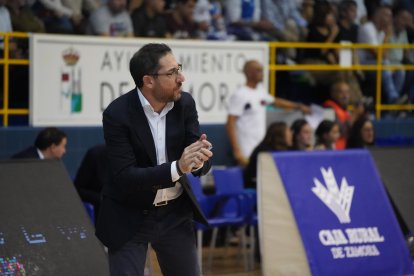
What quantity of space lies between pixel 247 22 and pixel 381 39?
2.76 meters

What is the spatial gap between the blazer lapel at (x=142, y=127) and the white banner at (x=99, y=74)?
6578 mm

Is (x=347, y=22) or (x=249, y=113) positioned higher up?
(x=347, y=22)

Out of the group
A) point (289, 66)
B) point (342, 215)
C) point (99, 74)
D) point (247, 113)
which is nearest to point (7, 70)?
point (99, 74)

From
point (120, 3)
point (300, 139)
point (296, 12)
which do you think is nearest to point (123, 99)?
point (300, 139)

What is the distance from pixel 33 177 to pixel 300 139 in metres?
5.28

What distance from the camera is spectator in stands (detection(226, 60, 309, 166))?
12781mm

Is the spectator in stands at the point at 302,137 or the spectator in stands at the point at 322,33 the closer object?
the spectator in stands at the point at 302,137

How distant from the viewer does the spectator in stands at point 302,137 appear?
37.9 ft

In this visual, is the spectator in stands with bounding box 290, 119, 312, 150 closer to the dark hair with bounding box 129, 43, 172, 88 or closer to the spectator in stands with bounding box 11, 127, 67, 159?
the spectator in stands with bounding box 11, 127, 67, 159

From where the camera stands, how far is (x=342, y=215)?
8.58 metres

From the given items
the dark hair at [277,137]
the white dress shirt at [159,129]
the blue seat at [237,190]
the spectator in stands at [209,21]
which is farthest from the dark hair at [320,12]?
the white dress shirt at [159,129]

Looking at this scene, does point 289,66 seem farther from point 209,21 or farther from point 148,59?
point 148,59

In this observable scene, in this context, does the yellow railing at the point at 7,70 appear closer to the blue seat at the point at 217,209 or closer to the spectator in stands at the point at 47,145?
the spectator in stands at the point at 47,145

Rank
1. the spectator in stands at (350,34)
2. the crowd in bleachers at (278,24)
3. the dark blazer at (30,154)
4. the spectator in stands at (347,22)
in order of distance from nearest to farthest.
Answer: the dark blazer at (30,154) → the crowd in bleachers at (278,24) → the spectator in stands at (350,34) → the spectator in stands at (347,22)
